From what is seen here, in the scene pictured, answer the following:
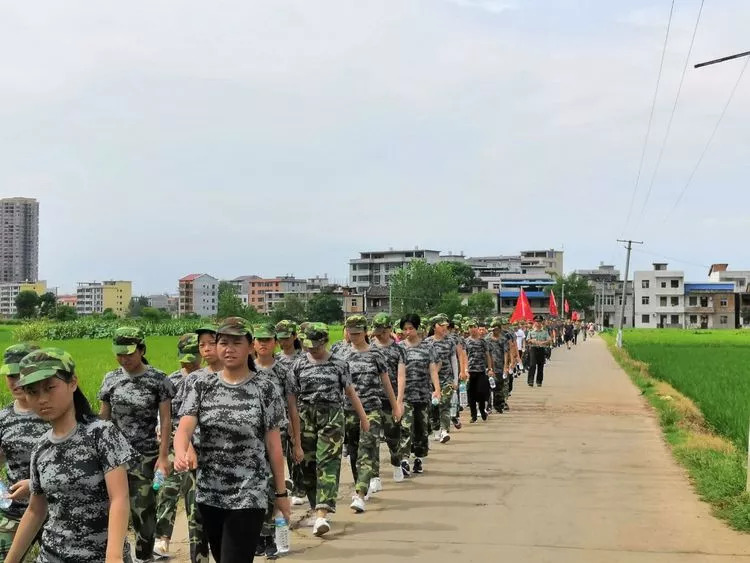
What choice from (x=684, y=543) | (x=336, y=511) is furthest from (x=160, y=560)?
(x=684, y=543)

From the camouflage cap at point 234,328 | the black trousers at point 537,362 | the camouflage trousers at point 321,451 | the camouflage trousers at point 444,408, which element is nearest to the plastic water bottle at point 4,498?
the camouflage cap at point 234,328

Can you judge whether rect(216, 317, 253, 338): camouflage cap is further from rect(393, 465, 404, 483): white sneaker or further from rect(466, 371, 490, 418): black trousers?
rect(466, 371, 490, 418): black trousers

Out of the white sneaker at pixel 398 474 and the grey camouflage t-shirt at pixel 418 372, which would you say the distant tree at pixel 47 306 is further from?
the white sneaker at pixel 398 474

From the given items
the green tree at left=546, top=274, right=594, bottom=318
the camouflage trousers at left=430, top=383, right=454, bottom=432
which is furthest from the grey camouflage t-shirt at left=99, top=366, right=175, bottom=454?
the green tree at left=546, top=274, right=594, bottom=318

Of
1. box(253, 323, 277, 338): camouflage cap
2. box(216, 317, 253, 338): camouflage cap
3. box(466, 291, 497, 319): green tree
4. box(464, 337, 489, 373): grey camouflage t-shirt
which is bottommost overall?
box(464, 337, 489, 373): grey camouflage t-shirt

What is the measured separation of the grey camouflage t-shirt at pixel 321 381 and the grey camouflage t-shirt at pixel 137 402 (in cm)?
143

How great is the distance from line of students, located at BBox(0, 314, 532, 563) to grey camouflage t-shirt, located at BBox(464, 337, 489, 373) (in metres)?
4.02

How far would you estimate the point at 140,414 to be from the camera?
600cm

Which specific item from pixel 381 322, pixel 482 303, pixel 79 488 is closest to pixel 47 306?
pixel 482 303

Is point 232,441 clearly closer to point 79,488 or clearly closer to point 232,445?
point 232,445

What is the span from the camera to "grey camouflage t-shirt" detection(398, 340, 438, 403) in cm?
997

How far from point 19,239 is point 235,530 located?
197 m

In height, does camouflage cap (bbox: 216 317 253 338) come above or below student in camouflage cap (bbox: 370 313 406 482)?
above

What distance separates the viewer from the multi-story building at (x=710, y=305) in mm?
111938
